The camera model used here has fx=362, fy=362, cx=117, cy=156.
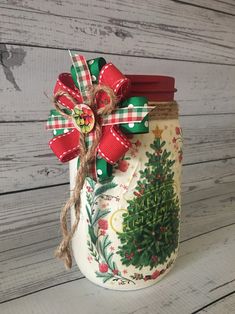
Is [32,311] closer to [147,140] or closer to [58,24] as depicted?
[147,140]

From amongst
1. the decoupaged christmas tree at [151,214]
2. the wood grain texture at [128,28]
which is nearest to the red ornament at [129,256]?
the decoupaged christmas tree at [151,214]

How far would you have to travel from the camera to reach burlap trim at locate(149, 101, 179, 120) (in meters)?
0.46

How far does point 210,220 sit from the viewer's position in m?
0.77

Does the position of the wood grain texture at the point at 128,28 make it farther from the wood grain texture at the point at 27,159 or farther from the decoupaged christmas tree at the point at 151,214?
the decoupaged christmas tree at the point at 151,214

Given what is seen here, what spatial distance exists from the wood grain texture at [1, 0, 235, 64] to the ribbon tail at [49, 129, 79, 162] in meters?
0.26

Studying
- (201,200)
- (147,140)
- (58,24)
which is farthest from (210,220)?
(58,24)

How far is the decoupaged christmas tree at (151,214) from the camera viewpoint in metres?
0.47

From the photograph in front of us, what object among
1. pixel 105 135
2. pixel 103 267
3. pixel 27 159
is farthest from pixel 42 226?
pixel 105 135

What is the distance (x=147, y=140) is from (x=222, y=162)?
0.62 m

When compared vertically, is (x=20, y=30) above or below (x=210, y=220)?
above

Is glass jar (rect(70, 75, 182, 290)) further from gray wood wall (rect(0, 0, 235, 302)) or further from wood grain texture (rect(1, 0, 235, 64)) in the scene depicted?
wood grain texture (rect(1, 0, 235, 64))

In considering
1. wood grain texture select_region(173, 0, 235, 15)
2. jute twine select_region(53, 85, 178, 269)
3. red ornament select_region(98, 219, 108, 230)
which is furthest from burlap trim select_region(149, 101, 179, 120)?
wood grain texture select_region(173, 0, 235, 15)

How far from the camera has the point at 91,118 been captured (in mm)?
425

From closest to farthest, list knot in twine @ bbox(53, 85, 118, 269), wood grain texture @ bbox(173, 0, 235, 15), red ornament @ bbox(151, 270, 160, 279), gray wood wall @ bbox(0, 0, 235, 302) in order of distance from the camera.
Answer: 1. knot in twine @ bbox(53, 85, 118, 269)
2. red ornament @ bbox(151, 270, 160, 279)
3. gray wood wall @ bbox(0, 0, 235, 302)
4. wood grain texture @ bbox(173, 0, 235, 15)
